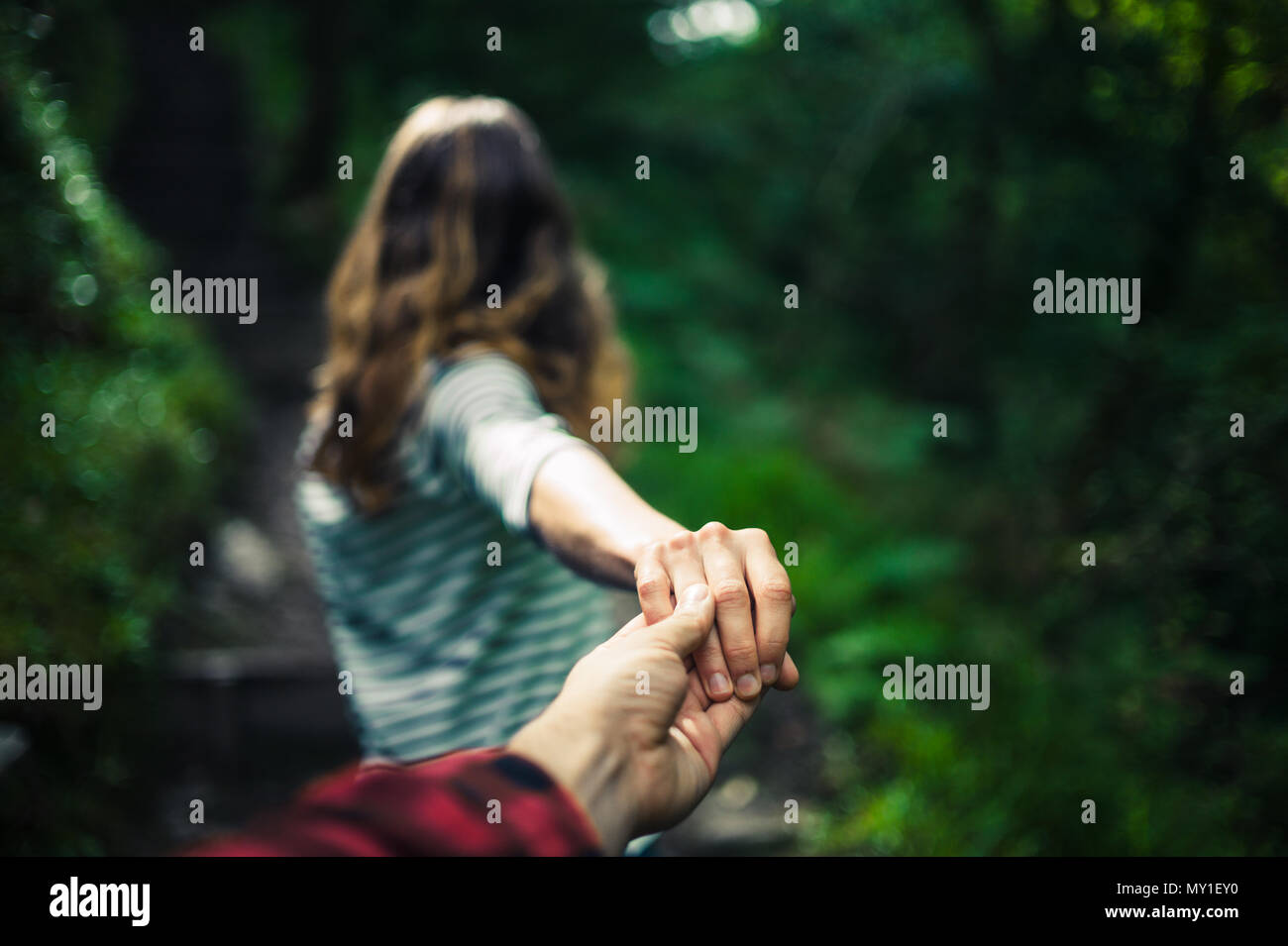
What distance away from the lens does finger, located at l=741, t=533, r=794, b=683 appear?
102 centimetres

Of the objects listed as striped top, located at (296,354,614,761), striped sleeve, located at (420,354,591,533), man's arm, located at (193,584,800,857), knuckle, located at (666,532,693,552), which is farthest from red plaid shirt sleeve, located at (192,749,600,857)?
striped top, located at (296,354,614,761)

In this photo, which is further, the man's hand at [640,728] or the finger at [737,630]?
the finger at [737,630]

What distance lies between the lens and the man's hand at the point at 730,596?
1016 millimetres

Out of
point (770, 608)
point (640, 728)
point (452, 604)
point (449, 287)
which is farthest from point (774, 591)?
point (449, 287)

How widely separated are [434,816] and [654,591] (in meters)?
0.37

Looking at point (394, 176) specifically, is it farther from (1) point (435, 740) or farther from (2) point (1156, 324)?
(2) point (1156, 324)


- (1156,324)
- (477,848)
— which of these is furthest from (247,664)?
(1156,324)

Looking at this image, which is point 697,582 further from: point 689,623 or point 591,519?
point 591,519

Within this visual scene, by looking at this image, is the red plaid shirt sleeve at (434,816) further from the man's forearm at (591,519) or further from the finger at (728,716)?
the man's forearm at (591,519)

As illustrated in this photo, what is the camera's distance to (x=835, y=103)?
823 centimetres

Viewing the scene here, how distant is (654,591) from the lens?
104cm

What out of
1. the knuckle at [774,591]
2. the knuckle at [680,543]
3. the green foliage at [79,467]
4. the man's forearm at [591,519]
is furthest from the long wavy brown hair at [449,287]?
the green foliage at [79,467]

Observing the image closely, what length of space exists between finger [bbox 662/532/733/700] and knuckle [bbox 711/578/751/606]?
0.09 ft
